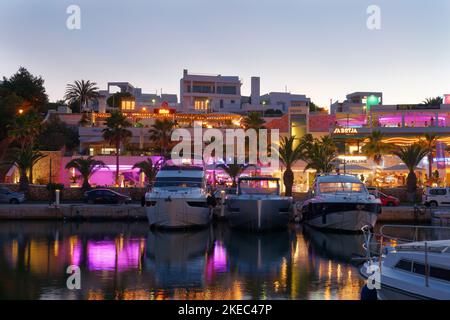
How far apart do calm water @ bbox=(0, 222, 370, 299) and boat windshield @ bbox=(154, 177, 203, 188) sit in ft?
8.56

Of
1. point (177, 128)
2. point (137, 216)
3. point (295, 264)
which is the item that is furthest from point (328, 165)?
point (295, 264)

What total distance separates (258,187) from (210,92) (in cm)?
6485

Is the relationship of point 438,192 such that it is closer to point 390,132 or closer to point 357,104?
point 390,132

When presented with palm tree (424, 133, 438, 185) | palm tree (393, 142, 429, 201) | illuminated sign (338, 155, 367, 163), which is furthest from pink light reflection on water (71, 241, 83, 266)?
illuminated sign (338, 155, 367, 163)

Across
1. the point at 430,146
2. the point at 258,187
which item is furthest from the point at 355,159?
the point at 258,187

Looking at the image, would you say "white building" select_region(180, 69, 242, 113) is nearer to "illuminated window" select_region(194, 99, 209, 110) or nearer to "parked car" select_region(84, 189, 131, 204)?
"illuminated window" select_region(194, 99, 209, 110)

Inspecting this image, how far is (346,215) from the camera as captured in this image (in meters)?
29.6

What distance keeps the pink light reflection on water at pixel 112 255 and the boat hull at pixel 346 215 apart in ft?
32.7

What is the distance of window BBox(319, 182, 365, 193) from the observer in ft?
102

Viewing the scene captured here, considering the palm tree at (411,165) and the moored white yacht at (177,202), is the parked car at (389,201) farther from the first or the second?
the moored white yacht at (177,202)

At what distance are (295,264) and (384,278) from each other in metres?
8.68

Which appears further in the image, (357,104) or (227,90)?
(227,90)

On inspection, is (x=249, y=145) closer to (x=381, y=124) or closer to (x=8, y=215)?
(x=381, y=124)
